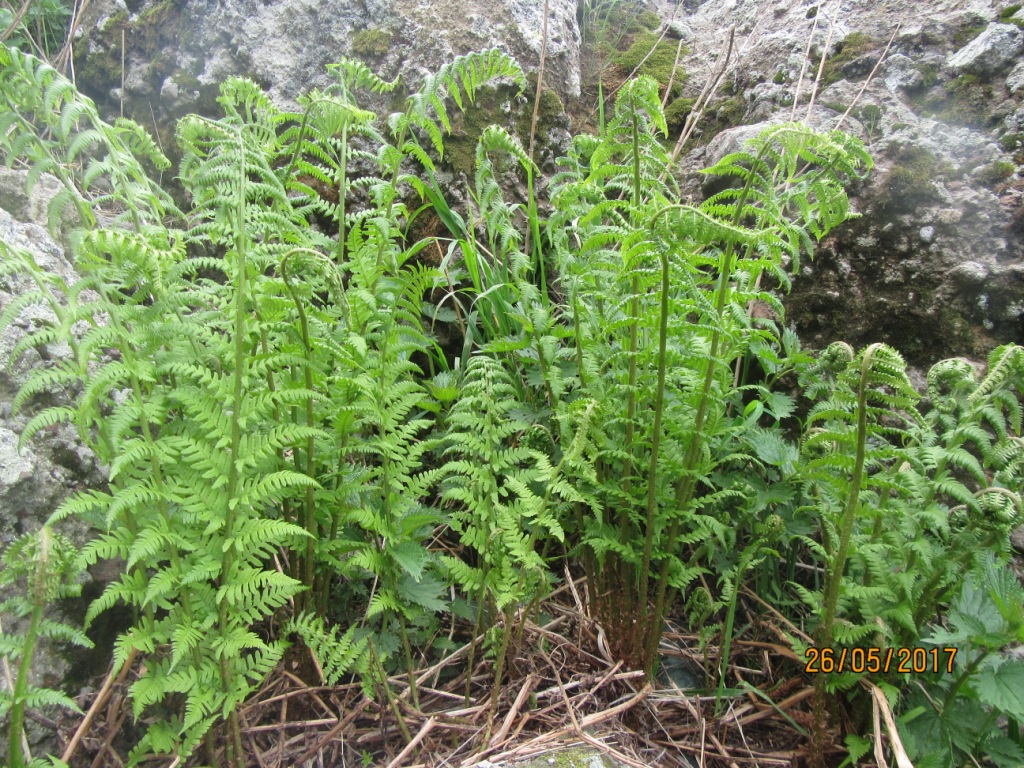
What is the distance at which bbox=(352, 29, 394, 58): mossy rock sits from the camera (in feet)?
11.5

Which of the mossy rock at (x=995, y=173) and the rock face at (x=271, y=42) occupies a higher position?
the rock face at (x=271, y=42)

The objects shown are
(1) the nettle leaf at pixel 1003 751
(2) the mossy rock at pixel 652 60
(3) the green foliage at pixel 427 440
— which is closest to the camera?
(3) the green foliage at pixel 427 440

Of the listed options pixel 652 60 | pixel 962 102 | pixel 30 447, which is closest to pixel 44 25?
pixel 30 447

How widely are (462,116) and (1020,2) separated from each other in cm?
281

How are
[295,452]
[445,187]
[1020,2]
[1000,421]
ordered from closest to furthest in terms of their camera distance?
[1000,421]
[295,452]
[1020,2]
[445,187]

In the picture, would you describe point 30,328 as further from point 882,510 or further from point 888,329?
point 888,329

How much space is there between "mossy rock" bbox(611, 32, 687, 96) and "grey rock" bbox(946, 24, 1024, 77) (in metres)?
1.63

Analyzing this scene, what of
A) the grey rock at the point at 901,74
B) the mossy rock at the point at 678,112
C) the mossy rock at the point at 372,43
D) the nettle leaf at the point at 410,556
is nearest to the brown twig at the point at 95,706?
the nettle leaf at the point at 410,556

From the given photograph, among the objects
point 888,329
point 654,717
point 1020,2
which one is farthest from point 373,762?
→ point 1020,2

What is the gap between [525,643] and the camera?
2137 mm

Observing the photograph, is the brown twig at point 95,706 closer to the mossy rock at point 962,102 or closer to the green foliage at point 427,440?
the green foliage at point 427,440

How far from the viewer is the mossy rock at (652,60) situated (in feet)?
14.0
